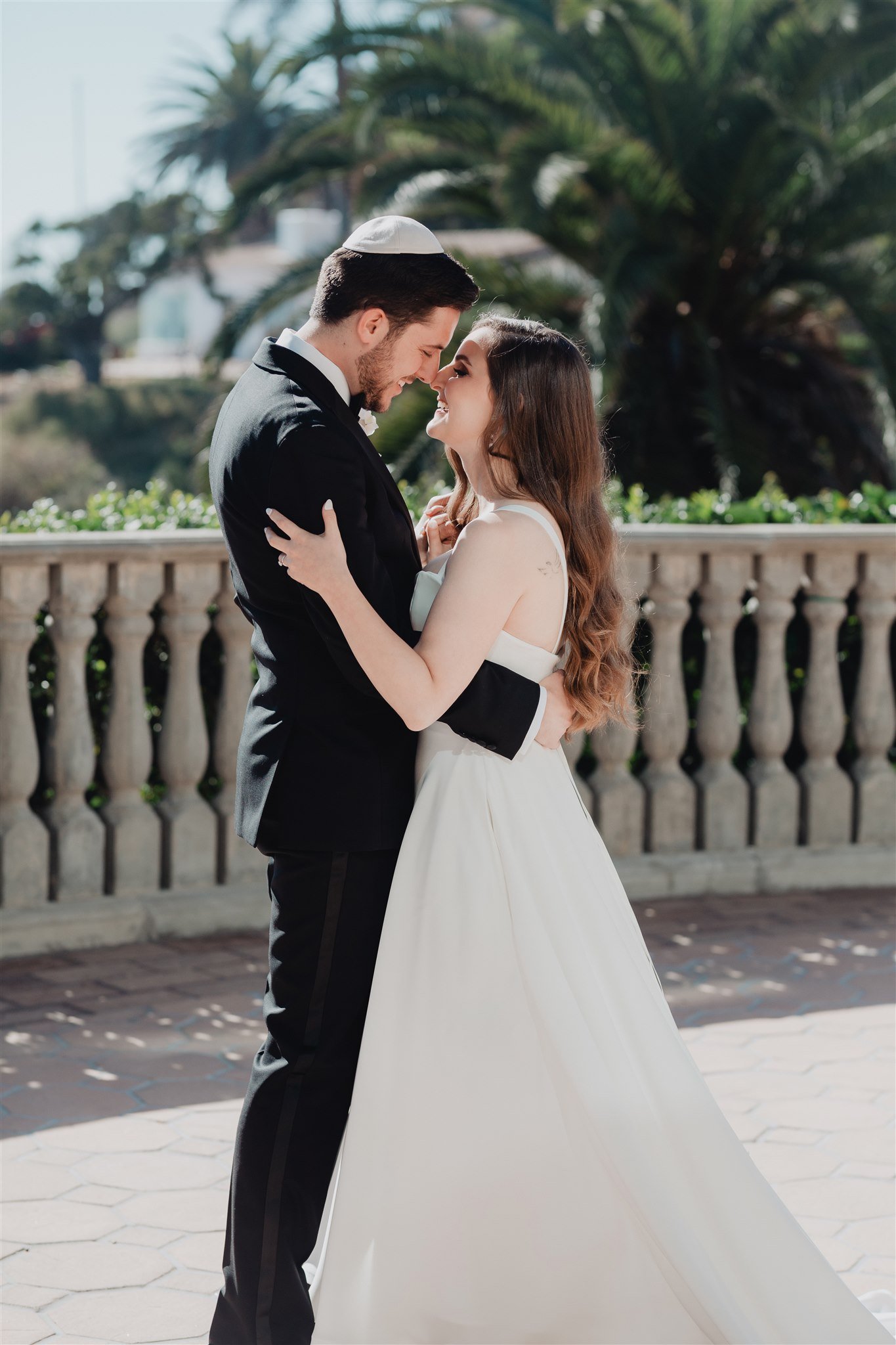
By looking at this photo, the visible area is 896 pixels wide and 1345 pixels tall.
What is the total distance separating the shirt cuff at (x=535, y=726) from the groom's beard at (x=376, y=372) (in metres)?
0.61

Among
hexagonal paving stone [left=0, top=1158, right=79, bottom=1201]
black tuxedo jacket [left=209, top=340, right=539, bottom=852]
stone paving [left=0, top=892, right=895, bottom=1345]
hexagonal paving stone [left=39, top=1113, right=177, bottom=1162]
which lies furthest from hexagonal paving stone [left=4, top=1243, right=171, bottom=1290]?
black tuxedo jacket [left=209, top=340, right=539, bottom=852]

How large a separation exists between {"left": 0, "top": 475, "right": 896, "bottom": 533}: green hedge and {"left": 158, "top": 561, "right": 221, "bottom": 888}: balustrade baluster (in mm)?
536

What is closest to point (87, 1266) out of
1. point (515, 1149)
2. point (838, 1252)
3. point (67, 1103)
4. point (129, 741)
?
point (67, 1103)

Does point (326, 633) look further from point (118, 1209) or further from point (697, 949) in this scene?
point (697, 949)

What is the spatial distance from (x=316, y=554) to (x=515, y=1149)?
117 centimetres

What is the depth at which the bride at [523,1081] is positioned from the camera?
278cm

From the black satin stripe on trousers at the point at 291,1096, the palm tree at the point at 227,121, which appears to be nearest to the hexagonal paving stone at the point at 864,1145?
the black satin stripe on trousers at the point at 291,1096

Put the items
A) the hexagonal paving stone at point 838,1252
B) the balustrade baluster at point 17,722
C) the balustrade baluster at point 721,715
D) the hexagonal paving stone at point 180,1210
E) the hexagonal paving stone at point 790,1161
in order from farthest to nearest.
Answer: the balustrade baluster at point 721,715 → the balustrade baluster at point 17,722 → the hexagonal paving stone at point 790,1161 → the hexagonal paving stone at point 180,1210 → the hexagonal paving stone at point 838,1252

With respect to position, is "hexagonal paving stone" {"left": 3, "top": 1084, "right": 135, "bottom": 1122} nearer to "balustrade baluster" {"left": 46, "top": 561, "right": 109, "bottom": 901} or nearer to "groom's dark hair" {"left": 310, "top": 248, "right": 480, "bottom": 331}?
"balustrade baluster" {"left": 46, "top": 561, "right": 109, "bottom": 901}

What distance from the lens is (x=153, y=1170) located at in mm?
3611

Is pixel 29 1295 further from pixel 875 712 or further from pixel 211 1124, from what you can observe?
pixel 875 712

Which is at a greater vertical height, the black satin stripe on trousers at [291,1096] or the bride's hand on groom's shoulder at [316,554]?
the bride's hand on groom's shoulder at [316,554]

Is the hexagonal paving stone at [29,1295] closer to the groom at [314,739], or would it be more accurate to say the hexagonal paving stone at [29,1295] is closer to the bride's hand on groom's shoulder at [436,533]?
the groom at [314,739]

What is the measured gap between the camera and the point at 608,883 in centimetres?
298
